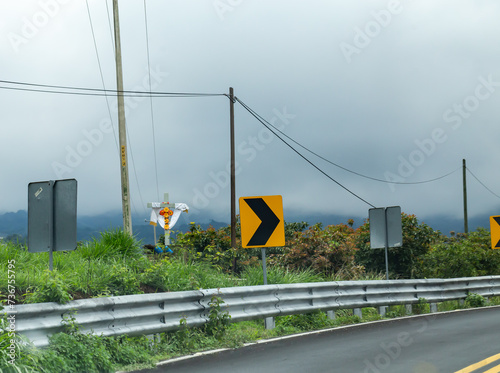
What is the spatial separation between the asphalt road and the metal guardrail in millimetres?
735

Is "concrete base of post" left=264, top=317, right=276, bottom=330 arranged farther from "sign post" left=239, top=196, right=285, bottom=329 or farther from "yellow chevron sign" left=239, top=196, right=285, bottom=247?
"yellow chevron sign" left=239, top=196, right=285, bottom=247

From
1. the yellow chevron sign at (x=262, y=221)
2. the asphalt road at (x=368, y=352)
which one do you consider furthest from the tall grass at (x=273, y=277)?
the asphalt road at (x=368, y=352)

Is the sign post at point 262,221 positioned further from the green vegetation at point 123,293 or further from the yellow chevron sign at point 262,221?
the green vegetation at point 123,293

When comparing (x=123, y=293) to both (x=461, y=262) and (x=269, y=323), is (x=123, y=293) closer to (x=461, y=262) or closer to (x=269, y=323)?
(x=269, y=323)

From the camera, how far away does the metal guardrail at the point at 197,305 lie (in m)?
7.64

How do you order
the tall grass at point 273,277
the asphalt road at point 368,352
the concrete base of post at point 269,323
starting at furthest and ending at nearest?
the tall grass at point 273,277 < the concrete base of post at point 269,323 < the asphalt road at point 368,352

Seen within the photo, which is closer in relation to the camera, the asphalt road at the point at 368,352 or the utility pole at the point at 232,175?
the asphalt road at the point at 368,352

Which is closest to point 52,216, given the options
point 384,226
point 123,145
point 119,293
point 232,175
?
point 119,293

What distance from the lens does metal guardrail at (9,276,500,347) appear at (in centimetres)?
764

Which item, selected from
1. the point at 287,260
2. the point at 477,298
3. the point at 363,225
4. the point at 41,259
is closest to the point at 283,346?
the point at 41,259

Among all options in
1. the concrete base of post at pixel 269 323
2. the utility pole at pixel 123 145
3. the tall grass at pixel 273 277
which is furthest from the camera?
the utility pole at pixel 123 145

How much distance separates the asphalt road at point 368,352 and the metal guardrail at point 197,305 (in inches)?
28.9

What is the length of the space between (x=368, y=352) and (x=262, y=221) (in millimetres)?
3903

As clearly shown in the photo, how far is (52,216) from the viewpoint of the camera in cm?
852
